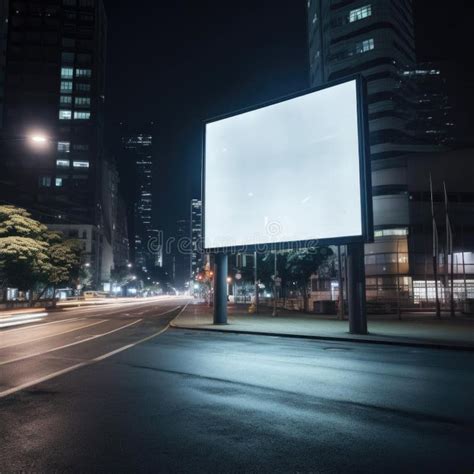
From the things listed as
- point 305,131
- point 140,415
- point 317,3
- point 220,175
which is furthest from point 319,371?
point 317,3

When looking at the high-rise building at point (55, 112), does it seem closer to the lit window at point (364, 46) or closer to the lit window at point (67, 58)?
the lit window at point (67, 58)

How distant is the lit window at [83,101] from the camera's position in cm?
12488

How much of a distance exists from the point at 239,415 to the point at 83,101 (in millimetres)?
132164

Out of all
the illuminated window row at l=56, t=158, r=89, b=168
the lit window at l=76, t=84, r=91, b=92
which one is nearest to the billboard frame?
the illuminated window row at l=56, t=158, r=89, b=168

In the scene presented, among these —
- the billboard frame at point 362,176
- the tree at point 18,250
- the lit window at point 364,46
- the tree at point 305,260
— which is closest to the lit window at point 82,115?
the lit window at point 364,46

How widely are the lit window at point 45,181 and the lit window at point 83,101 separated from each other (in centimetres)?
2248

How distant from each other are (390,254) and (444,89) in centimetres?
7048

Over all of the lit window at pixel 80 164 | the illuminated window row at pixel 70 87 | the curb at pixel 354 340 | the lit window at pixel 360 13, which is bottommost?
the curb at pixel 354 340

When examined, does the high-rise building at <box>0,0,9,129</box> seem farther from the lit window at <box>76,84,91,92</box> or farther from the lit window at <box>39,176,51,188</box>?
the lit window at <box>76,84,91,92</box>

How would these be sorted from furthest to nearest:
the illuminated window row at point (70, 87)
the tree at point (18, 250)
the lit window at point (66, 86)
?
the lit window at point (66, 86), the illuminated window row at point (70, 87), the tree at point (18, 250)

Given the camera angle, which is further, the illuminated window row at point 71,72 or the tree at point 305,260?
the illuminated window row at point 71,72

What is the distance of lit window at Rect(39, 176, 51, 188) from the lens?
119 m

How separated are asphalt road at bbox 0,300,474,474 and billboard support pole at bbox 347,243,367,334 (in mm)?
7552

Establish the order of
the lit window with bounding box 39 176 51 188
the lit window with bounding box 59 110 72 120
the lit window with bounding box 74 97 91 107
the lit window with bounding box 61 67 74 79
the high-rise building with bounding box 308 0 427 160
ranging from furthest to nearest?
1. the lit window with bounding box 74 97 91 107
2. the lit window with bounding box 61 67 74 79
3. the lit window with bounding box 59 110 72 120
4. the lit window with bounding box 39 176 51 188
5. the high-rise building with bounding box 308 0 427 160
